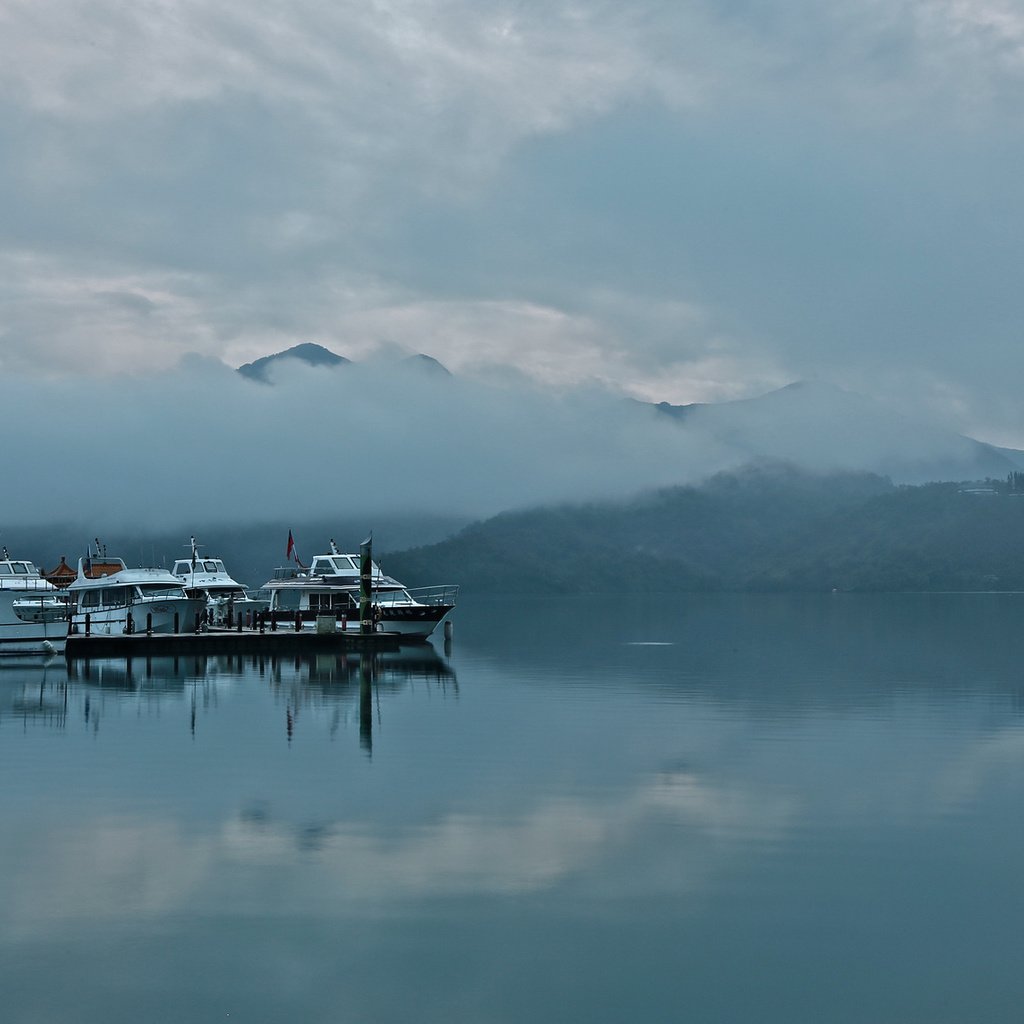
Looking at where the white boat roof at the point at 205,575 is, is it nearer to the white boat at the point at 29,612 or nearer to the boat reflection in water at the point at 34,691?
the white boat at the point at 29,612

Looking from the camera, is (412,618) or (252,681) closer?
(252,681)

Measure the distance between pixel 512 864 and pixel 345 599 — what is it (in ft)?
234

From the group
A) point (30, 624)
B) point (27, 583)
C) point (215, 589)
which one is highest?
point (27, 583)

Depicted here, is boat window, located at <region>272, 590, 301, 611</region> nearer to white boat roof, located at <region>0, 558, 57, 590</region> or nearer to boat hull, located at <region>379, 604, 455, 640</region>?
boat hull, located at <region>379, 604, 455, 640</region>

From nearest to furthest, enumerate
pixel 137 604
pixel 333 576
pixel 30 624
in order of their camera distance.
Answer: pixel 30 624, pixel 137 604, pixel 333 576

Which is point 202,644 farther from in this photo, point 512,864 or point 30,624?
point 512,864

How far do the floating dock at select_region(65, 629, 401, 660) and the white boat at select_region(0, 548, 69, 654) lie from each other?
12.4 ft

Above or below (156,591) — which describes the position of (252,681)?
below

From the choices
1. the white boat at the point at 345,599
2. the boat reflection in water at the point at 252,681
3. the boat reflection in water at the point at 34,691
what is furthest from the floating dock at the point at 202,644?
the white boat at the point at 345,599

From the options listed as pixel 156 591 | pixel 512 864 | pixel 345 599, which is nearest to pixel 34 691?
pixel 156 591

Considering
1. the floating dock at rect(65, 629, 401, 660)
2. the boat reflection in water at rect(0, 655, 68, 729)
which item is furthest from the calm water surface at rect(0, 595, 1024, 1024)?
the floating dock at rect(65, 629, 401, 660)

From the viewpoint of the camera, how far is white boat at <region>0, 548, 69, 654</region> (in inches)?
3359

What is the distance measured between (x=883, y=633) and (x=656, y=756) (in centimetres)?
9610

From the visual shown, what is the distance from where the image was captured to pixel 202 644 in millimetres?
79625
